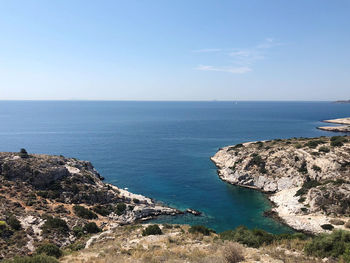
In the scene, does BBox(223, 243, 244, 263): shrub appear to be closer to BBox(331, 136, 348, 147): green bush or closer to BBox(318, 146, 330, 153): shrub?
BBox(318, 146, 330, 153): shrub

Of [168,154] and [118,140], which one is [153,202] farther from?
[118,140]

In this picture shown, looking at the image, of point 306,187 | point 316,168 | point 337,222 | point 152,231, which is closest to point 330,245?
point 152,231

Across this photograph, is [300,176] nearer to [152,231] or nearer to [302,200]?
[302,200]

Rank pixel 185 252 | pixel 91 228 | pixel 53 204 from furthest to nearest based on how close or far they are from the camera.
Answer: pixel 53 204, pixel 91 228, pixel 185 252

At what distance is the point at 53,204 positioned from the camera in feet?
146

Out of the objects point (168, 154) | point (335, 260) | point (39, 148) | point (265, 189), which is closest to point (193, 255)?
point (335, 260)

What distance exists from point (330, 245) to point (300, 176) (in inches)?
1683

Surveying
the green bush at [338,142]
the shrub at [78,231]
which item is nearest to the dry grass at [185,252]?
the shrub at [78,231]

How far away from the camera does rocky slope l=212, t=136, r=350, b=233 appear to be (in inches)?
1676

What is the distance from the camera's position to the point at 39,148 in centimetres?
9725

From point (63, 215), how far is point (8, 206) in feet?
28.5

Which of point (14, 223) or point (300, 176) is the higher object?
point (300, 176)

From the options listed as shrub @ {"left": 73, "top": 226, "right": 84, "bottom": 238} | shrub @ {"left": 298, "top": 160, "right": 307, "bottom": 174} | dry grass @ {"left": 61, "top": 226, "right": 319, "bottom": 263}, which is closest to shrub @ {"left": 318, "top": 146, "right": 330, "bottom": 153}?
shrub @ {"left": 298, "top": 160, "right": 307, "bottom": 174}

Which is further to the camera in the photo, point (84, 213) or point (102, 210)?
point (102, 210)
